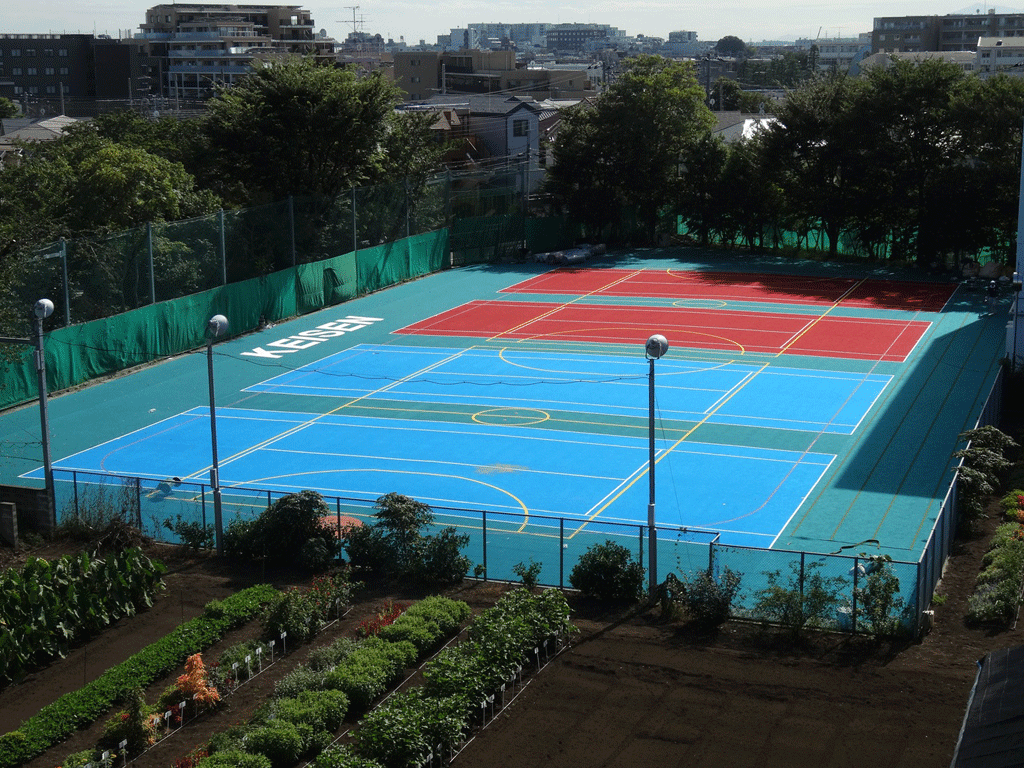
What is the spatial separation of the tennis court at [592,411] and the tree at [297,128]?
249 inches

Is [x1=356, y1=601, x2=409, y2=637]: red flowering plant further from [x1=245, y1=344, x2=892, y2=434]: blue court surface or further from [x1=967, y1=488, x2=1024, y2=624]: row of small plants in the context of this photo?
[x1=245, y1=344, x2=892, y2=434]: blue court surface

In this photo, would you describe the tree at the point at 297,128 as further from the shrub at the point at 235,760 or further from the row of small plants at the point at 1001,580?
the shrub at the point at 235,760

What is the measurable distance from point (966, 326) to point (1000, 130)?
48.7ft

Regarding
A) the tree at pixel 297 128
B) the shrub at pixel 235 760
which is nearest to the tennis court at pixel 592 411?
the tree at pixel 297 128

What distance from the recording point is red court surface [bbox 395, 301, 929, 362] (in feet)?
154

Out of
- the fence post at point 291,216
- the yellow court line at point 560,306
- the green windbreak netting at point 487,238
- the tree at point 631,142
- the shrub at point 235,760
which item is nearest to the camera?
the shrub at point 235,760

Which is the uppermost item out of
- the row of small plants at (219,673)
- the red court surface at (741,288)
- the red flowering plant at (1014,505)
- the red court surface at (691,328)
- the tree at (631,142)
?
the tree at (631,142)

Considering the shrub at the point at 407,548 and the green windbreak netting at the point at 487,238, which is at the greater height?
the green windbreak netting at the point at 487,238

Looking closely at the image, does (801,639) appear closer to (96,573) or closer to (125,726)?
(125,726)

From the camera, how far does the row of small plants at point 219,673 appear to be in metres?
17.6

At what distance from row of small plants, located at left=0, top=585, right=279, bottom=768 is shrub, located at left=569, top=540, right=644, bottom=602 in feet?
18.5

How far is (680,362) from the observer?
44.4 meters

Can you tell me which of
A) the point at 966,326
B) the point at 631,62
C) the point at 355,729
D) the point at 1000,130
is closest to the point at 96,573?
the point at 355,729

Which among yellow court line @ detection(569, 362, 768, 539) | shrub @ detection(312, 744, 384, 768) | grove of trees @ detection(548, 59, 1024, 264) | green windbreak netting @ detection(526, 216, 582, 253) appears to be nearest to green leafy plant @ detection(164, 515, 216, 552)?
yellow court line @ detection(569, 362, 768, 539)
